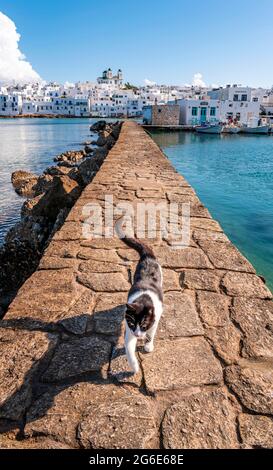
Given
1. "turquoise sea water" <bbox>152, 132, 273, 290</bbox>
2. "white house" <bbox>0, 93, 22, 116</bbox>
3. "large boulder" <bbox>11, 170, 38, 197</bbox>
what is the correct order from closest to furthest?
"turquoise sea water" <bbox>152, 132, 273, 290</bbox> → "large boulder" <bbox>11, 170, 38, 197</bbox> → "white house" <bbox>0, 93, 22, 116</bbox>

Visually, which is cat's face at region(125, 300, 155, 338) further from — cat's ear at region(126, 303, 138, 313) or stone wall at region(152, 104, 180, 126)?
stone wall at region(152, 104, 180, 126)

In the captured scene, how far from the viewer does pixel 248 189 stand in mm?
14914

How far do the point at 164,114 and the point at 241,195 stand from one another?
4480cm

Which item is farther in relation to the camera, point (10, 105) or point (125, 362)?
point (10, 105)

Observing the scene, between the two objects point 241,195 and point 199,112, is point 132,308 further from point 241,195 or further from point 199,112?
point 199,112

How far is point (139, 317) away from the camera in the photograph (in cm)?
180

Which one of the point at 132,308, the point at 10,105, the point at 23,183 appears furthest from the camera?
the point at 10,105

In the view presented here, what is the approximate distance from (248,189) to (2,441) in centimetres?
1497

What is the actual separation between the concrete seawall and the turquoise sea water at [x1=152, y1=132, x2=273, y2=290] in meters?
4.50

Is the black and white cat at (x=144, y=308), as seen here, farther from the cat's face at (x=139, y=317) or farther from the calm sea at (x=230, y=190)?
the calm sea at (x=230, y=190)

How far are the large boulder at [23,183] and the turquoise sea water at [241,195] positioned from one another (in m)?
7.90

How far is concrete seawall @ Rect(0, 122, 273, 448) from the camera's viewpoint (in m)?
1.61

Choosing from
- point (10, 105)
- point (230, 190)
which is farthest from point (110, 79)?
point (230, 190)

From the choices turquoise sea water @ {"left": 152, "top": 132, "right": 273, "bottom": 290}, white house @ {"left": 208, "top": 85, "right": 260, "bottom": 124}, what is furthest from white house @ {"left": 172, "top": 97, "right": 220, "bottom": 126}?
turquoise sea water @ {"left": 152, "top": 132, "right": 273, "bottom": 290}
